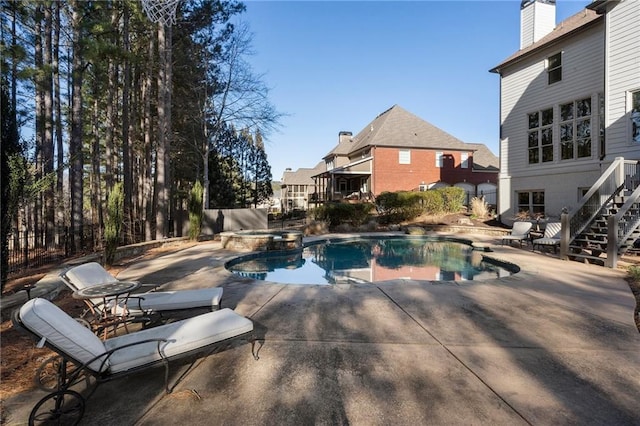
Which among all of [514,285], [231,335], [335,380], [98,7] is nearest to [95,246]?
[98,7]

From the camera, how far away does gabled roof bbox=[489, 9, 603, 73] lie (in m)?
13.6

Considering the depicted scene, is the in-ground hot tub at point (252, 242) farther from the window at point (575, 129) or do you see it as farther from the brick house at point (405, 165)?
the brick house at point (405, 165)

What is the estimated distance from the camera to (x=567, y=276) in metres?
6.93

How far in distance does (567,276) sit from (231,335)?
7055 mm

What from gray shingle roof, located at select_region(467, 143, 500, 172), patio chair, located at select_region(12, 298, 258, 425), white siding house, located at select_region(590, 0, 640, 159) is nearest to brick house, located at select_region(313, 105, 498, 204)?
gray shingle roof, located at select_region(467, 143, 500, 172)

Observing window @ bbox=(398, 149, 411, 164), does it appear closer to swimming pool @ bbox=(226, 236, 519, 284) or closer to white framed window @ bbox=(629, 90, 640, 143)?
swimming pool @ bbox=(226, 236, 519, 284)

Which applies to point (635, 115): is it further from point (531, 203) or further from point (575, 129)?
point (531, 203)

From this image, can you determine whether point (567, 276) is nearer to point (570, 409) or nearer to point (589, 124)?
point (570, 409)

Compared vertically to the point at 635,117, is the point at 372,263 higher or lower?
lower

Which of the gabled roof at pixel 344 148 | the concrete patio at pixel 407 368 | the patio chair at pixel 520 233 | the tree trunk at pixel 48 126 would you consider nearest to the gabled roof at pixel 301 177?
the gabled roof at pixel 344 148

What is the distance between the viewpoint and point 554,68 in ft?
→ 48.8

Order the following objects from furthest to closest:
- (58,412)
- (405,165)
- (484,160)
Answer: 1. (484,160)
2. (405,165)
3. (58,412)

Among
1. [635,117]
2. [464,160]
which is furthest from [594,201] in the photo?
[464,160]

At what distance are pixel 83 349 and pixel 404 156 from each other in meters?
29.3
